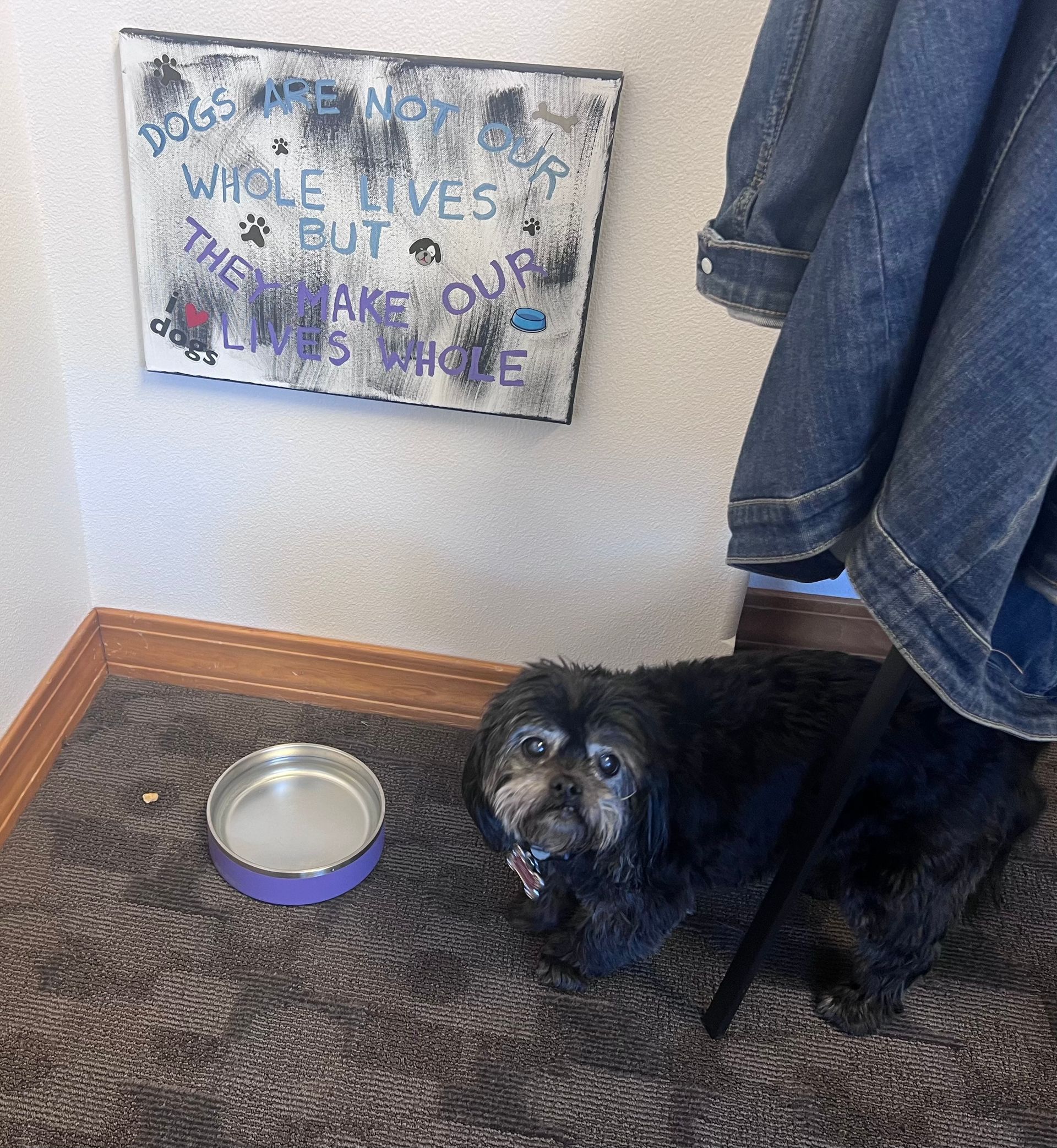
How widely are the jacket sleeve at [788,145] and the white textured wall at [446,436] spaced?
0.50 meters

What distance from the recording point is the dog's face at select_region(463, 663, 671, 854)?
104 cm

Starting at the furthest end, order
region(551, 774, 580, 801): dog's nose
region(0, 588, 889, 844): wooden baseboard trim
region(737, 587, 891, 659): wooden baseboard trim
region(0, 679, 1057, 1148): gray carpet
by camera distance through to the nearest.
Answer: region(737, 587, 891, 659): wooden baseboard trim < region(0, 588, 889, 844): wooden baseboard trim < region(0, 679, 1057, 1148): gray carpet < region(551, 774, 580, 801): dog's nose

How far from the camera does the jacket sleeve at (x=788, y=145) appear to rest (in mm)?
582

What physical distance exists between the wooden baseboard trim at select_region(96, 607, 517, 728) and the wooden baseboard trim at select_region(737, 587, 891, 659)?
51 cm

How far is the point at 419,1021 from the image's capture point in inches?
48.8

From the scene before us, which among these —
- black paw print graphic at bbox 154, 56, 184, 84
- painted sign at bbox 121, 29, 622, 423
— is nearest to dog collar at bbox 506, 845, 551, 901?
painted sign at bbox 121, 29, 622, 423

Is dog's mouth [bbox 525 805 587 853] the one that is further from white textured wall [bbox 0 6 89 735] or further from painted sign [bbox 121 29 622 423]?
white textured wall [bbox 0 6 89 735]

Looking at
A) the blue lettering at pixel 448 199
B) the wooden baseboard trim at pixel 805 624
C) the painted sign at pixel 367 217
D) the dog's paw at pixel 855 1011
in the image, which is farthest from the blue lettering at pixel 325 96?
the dog's paw at pixel 855 1011

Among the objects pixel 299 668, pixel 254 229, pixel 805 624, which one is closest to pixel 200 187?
pixel 254 229

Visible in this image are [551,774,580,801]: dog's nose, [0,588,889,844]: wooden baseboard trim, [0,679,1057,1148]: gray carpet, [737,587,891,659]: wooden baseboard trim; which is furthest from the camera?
[737,587,891,659]: wooden baseboard trim

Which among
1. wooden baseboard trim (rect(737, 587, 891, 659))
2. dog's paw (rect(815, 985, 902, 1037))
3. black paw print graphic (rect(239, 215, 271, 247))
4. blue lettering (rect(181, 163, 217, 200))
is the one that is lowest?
dog's paw (rect(815, 985, 902, 1037))

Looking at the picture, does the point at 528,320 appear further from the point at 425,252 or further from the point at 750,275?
the point at 750,275

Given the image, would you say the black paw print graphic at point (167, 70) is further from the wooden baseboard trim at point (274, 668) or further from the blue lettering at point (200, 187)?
the wooden baseboard trim at point (274, 668)

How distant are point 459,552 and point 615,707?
53 centimetres
